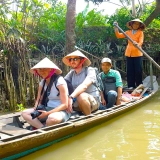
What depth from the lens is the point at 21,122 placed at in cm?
426

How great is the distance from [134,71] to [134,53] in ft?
1.72

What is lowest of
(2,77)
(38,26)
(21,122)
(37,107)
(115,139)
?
(115,139)

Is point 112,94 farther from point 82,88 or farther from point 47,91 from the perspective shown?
point 47,91

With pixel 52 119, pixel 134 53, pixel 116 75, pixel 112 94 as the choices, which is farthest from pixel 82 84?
pixel 134 53

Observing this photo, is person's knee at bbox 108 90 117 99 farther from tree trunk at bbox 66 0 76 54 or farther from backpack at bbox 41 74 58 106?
tree trunk at bbox 66 0 76 54

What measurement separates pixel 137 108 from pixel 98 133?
2.02 m

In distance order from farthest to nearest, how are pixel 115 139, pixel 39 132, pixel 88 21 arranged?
pixel 88 21, pixel 115 139, pixel 39 132

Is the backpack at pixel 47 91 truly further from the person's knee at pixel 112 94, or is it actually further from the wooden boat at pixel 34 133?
the person's knee at pixel 112 94

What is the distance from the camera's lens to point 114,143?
377 centimetres

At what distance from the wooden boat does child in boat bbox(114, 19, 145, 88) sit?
294cm

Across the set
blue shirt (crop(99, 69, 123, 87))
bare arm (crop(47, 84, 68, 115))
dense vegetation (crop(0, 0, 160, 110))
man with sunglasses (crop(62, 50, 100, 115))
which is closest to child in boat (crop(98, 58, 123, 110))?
blue shirt (crop(99, 69, 123, 87))

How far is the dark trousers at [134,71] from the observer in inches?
292

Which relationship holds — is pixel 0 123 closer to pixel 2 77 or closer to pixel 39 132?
pixel 39 132

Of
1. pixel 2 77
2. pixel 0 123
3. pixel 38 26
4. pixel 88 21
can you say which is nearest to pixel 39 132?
pixel 0 123
